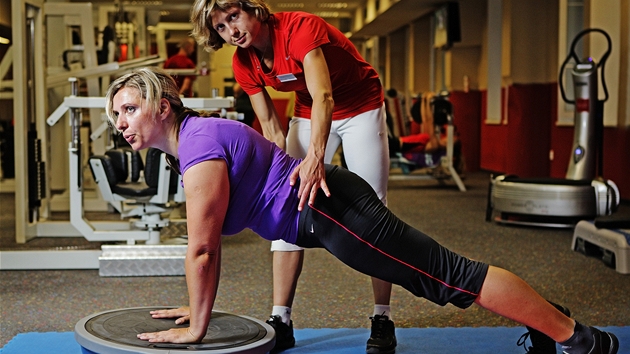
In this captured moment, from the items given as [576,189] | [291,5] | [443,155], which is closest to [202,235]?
[576,189]

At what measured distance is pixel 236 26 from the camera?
6.69 ft

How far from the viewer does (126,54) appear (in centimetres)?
812

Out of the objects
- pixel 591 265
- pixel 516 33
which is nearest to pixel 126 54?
pixel 516 33

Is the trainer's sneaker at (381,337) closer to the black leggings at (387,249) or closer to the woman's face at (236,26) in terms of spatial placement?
the black leggings at (387,249)

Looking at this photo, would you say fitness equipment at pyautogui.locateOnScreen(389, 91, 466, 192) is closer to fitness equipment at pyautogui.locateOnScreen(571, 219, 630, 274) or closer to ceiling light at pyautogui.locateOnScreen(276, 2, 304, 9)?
fitness equipment at pyautogui.locateOnScreen(571, 219, 630, 274)

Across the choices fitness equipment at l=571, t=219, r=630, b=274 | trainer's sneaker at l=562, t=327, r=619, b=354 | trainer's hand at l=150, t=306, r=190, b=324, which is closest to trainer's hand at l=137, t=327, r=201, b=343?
trainer's hand at l=150, t=306, r=190, b=324

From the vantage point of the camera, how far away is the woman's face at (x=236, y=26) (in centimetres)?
201

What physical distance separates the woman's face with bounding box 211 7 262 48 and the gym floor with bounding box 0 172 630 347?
44.9 inches

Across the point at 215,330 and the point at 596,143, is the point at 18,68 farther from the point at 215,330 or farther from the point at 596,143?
the point at 596,143

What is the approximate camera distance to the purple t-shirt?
1.77 m

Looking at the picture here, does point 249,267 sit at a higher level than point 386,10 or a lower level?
lower

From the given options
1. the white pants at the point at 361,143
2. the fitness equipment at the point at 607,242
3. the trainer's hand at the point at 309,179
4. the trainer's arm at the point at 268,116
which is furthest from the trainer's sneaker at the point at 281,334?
the fitness equipment at the point at 607,242

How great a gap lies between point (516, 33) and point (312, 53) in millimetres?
7349

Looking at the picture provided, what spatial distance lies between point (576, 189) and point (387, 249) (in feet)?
11.5
